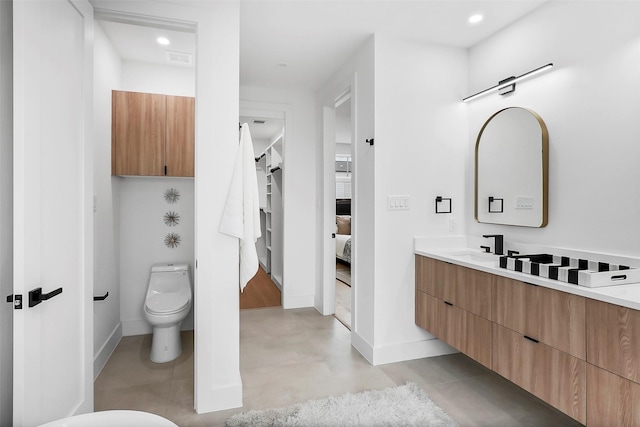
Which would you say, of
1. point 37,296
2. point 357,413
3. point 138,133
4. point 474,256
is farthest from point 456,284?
point 138,133

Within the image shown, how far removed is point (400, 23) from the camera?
2.51 m

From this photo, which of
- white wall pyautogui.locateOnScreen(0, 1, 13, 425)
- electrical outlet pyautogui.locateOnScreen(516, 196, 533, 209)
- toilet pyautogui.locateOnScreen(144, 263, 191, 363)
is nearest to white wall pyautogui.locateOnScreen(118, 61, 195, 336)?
toilet pyautogui.locateOnScreen(144, 263, 191, 363)

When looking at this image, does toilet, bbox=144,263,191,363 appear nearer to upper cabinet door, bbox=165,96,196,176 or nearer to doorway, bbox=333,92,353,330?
upper cabinet door, bbox=165,96,196,176

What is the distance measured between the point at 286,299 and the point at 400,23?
3.05m

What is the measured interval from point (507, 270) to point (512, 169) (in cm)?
89

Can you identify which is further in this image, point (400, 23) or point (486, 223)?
point (486, 223)

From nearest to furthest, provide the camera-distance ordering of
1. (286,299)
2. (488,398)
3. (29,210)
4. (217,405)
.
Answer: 1. (29,210)
2. (217,405)
3. (488,398)
4. (286,299)

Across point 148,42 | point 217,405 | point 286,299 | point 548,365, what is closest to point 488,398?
point 548,365

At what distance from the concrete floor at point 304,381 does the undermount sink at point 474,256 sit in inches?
32.7

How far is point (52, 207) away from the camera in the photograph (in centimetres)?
148

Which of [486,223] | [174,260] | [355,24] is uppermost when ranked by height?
[355,24]

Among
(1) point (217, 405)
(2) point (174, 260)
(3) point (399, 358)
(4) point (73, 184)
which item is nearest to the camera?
(4) point (73, 184)

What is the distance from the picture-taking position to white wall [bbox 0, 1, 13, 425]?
135 centimetres

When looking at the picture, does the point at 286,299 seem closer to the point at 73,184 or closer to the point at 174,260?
the point at 174,260
